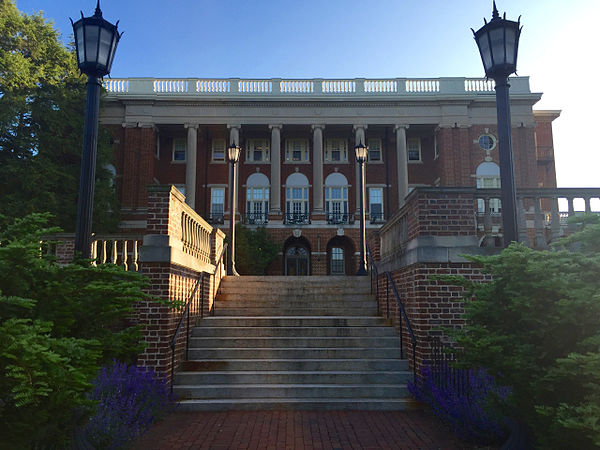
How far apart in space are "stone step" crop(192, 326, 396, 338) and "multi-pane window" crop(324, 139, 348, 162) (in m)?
26.7

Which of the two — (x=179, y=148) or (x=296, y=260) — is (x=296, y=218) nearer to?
(x=296, y=260)

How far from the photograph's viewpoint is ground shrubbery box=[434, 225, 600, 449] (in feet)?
12.1

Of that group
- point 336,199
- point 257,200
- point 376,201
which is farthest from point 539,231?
point 257,200

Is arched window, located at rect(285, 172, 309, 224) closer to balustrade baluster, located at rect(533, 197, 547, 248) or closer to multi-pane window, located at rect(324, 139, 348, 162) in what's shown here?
multi-pane window, located at rect(324, 139, 348, 162)

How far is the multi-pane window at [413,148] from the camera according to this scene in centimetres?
3494

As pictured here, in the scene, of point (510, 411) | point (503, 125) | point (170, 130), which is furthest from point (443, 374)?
point (170, 130)

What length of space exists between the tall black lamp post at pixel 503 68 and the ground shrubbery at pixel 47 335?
4852 millimetres

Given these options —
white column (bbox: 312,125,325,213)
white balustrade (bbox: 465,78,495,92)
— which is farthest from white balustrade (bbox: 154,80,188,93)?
white balustrade (bbox: 465,78,495,92)

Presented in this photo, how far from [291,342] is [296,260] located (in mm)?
25073

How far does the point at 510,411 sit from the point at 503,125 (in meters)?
3.86

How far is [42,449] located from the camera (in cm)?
385

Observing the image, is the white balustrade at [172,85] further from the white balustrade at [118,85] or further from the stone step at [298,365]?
the stone step at [298,365]

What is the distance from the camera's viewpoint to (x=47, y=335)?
331cm

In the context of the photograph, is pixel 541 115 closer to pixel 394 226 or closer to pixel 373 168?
pixel 373 168
